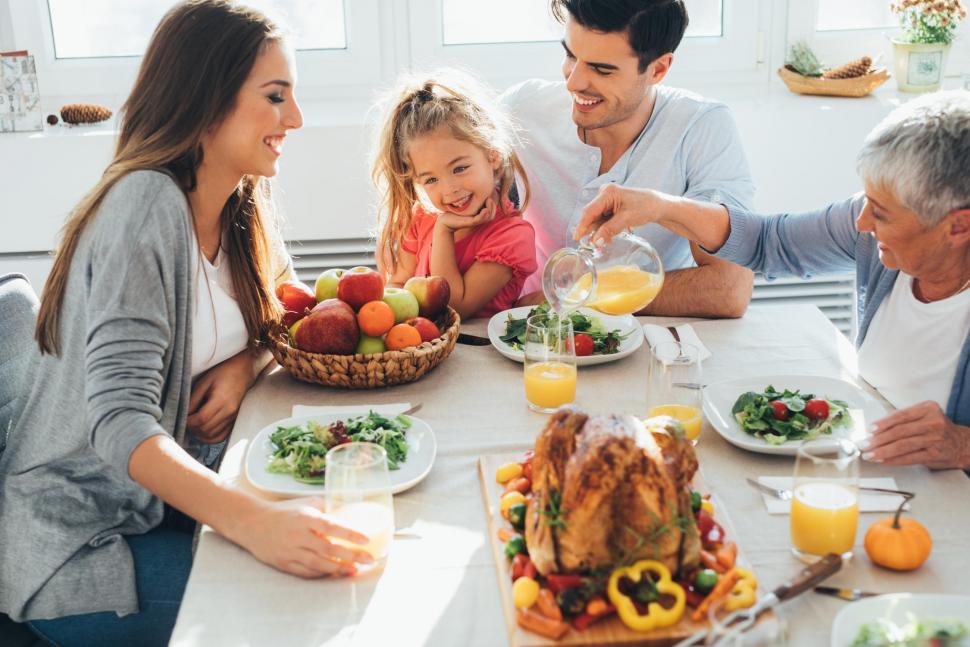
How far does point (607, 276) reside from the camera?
1699mm

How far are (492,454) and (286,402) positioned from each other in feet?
1.44

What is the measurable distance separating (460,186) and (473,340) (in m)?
0.38

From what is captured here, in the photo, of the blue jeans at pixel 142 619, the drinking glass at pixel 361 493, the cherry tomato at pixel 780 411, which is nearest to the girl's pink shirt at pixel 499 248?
the cherry tomato at pixel 780 411

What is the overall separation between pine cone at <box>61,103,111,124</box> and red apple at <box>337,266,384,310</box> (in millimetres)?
1816

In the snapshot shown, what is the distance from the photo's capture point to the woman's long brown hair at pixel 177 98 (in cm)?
159

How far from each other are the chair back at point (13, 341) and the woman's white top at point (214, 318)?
33 centimetres

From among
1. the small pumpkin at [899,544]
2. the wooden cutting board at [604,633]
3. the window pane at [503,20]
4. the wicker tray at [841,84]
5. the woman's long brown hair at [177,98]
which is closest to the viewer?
the wooden cutting board at [604,633]

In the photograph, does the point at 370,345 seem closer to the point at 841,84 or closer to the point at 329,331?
the point at 329,331

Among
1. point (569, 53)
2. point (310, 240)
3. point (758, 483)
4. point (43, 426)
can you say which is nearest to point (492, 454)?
point (758, 483)

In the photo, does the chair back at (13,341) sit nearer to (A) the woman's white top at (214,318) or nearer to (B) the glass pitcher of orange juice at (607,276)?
(A) the woman's white top at (214,318)

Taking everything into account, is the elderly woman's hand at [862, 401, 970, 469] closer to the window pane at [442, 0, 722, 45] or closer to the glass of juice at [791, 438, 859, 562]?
the glass of juice at [791, 438, 859, 562]

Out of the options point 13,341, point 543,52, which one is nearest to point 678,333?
point 13,341

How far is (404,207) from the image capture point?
2342 mm

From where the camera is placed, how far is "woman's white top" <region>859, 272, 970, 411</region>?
1674mm
